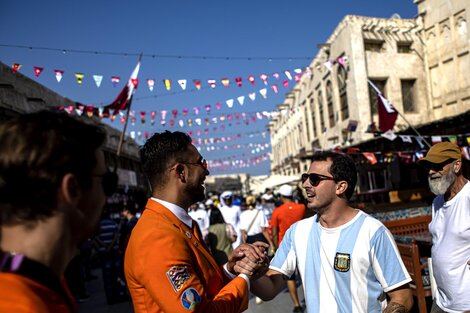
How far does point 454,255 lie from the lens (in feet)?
10.2

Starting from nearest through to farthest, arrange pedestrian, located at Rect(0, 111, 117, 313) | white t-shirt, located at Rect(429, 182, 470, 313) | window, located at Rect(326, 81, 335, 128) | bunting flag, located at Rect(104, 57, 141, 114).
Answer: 1. pedestrian, located at Rect(0, 111, 117, 313)
2. white t-shirt, located at Rect(429, 182, 470, 313)
3. bunting flag, located at Rect(104, 57, 141, 114)
4. window, located at Rect(326, 81, 335, 128)

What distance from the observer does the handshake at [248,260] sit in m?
2.08

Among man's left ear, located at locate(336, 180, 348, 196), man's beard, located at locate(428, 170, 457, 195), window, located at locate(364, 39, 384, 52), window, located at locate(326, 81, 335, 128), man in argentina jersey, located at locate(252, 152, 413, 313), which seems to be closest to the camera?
man in argentina jersey, located at locate(252, 152, 413, 313)

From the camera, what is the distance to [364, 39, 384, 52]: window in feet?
66.5

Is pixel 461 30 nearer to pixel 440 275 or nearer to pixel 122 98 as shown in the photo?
pixel 122 98

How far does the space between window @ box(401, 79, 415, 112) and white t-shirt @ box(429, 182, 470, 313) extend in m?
A: 19.1

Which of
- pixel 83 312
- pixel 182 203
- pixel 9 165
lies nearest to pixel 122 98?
pixel 83 312

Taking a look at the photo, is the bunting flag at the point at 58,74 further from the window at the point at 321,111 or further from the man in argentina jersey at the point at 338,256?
the window at the point at 321,111

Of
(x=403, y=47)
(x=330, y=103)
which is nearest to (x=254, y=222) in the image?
(x=330, y=103)

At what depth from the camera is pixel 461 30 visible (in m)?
17.0

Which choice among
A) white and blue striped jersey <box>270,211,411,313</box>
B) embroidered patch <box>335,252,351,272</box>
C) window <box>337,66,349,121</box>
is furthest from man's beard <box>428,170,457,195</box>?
window <box>337,66,349,121</box>

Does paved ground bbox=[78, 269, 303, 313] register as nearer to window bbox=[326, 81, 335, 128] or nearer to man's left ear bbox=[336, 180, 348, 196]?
man's left ear bbox=[336, 180, 348, 196]

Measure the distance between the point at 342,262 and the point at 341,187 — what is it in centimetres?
59

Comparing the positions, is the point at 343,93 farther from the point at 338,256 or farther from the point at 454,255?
the point at 338,256
